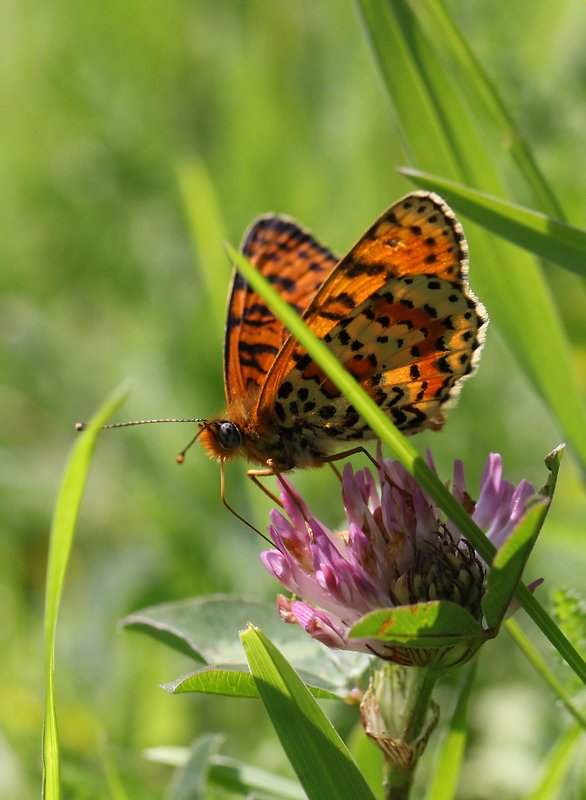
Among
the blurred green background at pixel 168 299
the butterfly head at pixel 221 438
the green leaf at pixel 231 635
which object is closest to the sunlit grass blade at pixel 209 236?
the blurred green background at pixel 168 299

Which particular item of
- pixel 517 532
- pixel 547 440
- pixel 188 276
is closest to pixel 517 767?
pixel 547 440

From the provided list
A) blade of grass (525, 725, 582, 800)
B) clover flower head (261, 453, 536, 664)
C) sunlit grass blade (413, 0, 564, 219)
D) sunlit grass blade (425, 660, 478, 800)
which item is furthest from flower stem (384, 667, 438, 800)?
sunlit grass blade (413, 0, 564, 219)

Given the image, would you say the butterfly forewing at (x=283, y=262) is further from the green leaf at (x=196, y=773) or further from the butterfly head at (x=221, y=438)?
the green leaf at (x=196, y=773)

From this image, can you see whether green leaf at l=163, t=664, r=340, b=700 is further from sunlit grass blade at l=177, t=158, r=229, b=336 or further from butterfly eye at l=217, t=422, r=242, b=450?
sunlit grass blade at l=177, t=158, r=229, b=336

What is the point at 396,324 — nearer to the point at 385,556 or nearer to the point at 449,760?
the point at 385,556

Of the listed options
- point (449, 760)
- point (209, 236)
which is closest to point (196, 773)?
point (449, 760)

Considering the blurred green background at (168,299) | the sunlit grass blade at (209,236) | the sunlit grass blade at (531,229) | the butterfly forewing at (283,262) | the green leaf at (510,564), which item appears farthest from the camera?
the sunlit grass blade at (209,236)
